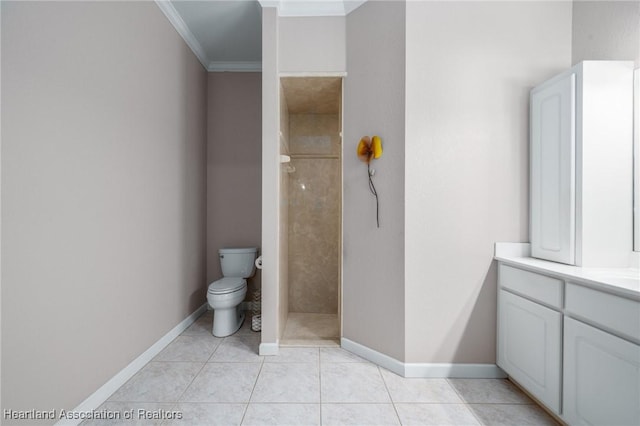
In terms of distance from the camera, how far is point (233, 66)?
302 centimetres

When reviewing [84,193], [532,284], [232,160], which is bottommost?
[532,284]

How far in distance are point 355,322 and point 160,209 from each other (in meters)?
1.80

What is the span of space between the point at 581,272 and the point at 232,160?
119 inches

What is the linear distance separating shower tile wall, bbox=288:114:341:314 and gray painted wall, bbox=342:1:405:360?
0.89 meters

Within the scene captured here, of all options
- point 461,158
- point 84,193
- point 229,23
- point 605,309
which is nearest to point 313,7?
point 229,23

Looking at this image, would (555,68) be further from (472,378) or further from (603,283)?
(472,378)

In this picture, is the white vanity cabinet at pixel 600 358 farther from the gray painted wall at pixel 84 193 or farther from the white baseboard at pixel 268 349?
the gray painted wall at pixel 84 193

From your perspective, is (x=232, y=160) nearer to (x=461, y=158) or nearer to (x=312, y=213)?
(x=312, y=213)

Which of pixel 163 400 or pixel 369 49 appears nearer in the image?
pixel 163 400

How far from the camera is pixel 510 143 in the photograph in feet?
5.89

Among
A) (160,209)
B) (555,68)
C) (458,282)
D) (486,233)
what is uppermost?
(555,68)

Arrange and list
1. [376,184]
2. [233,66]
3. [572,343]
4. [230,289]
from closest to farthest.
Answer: [572,343]
[376,184]
[230,289]
[233,66]

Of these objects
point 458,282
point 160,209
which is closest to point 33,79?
point 160,209

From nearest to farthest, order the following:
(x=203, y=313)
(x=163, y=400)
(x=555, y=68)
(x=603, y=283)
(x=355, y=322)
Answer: (x=603, y=283) < (x=163, y=400) < (x=555, y=68) < (x=355, y=322) < (x=203, y=313)
